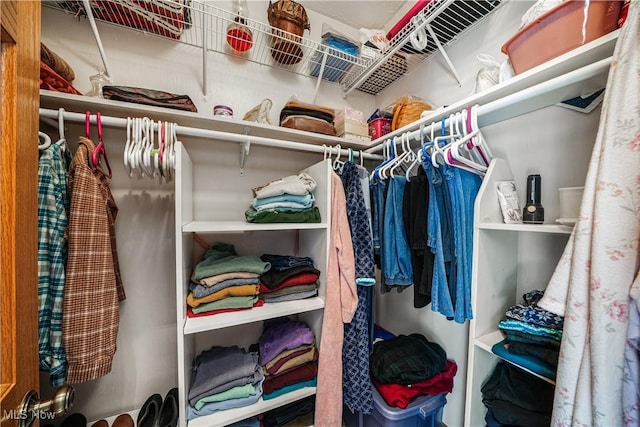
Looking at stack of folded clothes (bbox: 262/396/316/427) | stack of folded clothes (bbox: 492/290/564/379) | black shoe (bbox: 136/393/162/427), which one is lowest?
stack of folded clothes (bbox: 262/396/316/427)

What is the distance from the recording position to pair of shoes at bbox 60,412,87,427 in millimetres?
Answer: 922

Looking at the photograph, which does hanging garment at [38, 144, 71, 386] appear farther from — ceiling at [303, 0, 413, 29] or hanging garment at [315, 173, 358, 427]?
ceiling at [303, 0, 413, 29]

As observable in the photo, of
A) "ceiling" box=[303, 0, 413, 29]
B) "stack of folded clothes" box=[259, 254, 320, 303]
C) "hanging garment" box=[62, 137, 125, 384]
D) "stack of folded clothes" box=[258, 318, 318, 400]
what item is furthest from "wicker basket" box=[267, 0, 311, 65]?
"stack of folded clothes" box=[258, 318, 318, 400]

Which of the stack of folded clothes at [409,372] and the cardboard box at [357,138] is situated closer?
the stack of folded clothes at [409,372]

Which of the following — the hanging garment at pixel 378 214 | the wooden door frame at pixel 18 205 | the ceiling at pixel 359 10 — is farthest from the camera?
the ceiling at pixel 359 10

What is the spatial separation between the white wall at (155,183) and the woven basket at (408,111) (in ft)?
0.55

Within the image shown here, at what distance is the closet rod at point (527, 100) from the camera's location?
563 millimetres

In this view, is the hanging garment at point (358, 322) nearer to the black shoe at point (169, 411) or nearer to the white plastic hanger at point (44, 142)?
the black shoe at point (169, 411)

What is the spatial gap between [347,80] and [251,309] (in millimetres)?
1397

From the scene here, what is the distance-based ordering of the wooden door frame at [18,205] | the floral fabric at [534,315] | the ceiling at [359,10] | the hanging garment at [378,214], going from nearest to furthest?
1. the wooden door frame at [18,205]
2. the floral fabric at [534,315]
3. the hanging garment at [378,214]
4. the ceiling at [359,10]

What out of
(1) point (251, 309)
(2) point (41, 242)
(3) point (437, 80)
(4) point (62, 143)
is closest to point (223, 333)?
(1) point (251, 309)

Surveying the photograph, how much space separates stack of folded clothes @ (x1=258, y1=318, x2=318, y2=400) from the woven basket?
1103mm

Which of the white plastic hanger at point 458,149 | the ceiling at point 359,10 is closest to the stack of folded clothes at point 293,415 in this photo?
the white plastic hanger at point 458,149

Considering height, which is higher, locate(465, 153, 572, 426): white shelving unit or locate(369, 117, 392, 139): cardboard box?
locate(369, 117, 392, 139): cardboard box
